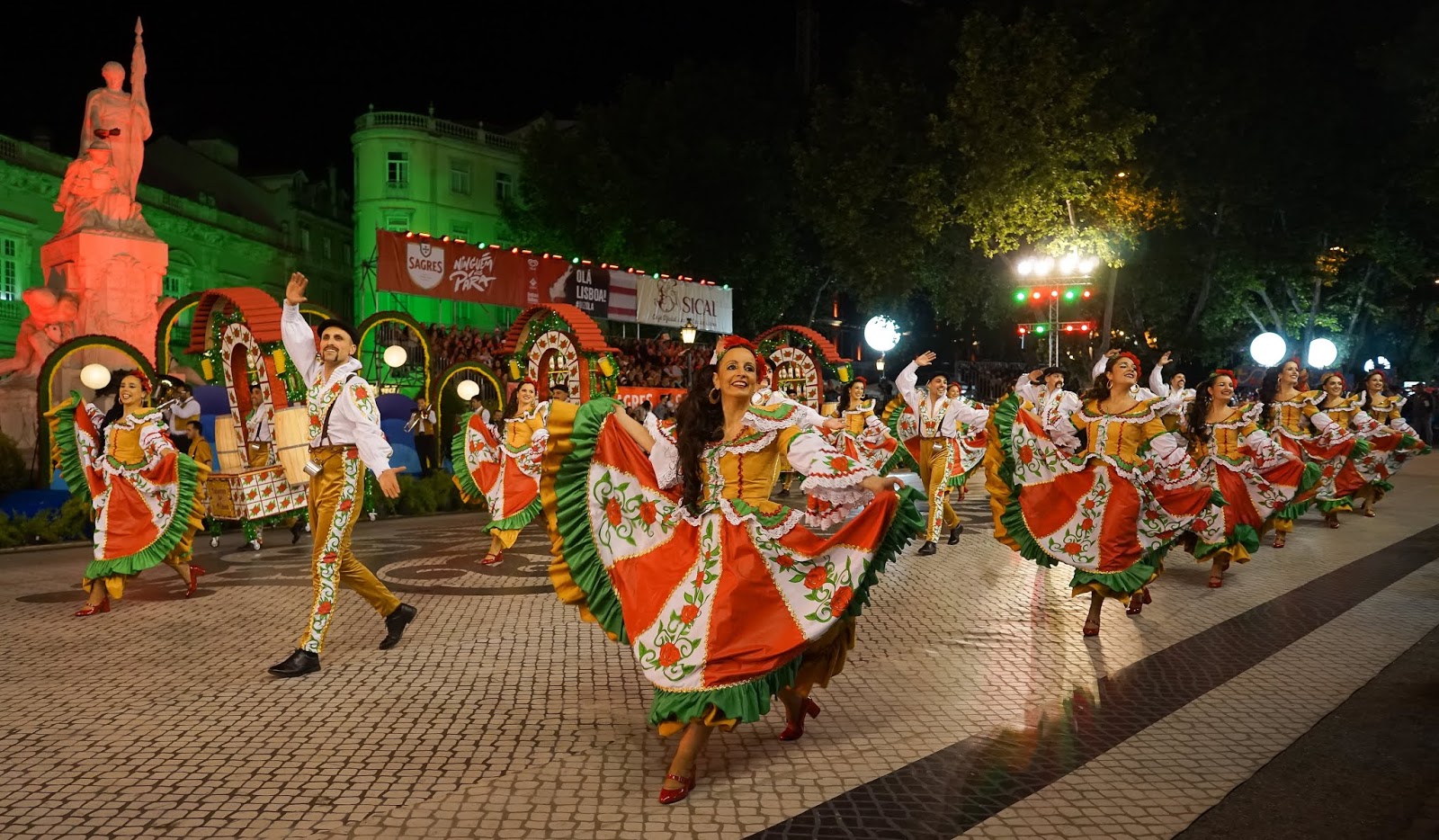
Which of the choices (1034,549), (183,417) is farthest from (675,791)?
(183,417)

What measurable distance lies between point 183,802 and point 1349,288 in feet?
116

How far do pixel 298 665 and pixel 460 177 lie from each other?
4200 centimetres

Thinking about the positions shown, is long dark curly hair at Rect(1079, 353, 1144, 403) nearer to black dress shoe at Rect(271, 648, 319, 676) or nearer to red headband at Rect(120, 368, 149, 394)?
black dress shoe at Rect(271, 648, 319, 676)

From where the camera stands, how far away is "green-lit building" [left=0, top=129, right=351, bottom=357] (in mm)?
29203

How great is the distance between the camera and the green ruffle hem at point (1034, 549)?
7.13 metres

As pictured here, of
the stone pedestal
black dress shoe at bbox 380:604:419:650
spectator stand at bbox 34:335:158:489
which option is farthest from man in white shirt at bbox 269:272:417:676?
the stone pedestal

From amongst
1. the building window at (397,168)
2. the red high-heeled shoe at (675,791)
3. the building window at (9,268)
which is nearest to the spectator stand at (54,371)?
the red high-heeled shoe at (675,791)

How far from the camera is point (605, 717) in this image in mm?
5281

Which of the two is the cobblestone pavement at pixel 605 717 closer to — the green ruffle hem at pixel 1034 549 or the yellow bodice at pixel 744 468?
the green ruffle hem at pixel 1034 549

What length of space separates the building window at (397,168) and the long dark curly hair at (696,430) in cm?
4201

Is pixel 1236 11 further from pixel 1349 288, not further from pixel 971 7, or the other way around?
pixel 1349 288

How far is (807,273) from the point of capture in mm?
36625

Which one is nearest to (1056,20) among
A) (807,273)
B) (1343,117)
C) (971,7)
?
(971,7)

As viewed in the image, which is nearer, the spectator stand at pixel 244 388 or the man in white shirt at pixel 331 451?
the man in white shirt at pixel 331 451
